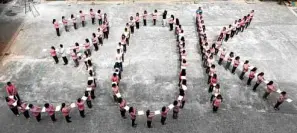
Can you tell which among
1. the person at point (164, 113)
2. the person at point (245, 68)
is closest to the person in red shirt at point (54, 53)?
the person at point (164, 113)

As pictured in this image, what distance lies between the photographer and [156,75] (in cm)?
1483

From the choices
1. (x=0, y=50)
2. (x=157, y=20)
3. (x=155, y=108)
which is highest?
(x=157, y=20)

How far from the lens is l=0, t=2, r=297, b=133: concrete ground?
12.0 metres

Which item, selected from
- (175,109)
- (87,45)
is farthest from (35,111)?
(175,109)

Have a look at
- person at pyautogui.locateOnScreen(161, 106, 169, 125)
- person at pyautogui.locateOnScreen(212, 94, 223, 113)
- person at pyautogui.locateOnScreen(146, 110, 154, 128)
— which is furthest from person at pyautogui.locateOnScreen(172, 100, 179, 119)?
person at pyautogui.locateOnScreen(212, 94, 223, 113)

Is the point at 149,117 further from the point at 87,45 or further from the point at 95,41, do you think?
the point at 95,41

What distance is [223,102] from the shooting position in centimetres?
1312

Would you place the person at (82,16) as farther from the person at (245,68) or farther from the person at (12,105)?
the person at (245,68)

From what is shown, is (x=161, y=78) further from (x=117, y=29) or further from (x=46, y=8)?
(x=46, y=8)

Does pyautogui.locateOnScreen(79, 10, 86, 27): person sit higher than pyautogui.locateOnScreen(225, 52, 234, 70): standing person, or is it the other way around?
pyautogui.locateOnScreen(79, 10, 86, 27): person

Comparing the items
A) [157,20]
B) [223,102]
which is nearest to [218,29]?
[157,20]

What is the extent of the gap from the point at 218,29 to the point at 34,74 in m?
11.7

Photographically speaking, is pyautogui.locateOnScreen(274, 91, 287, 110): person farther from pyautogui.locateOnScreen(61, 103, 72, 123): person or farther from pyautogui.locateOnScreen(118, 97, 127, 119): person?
pyautogui.locateOnScreen(61, 103, 72, 123): person

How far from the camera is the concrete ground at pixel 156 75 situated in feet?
39.5
